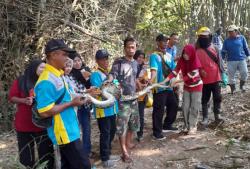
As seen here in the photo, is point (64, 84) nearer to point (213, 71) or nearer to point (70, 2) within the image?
point (213, 71)

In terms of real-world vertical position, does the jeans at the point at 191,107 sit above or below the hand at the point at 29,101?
below

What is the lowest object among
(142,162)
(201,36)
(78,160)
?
(142,162)

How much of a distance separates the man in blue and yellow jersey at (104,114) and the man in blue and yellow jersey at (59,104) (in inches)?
60.9

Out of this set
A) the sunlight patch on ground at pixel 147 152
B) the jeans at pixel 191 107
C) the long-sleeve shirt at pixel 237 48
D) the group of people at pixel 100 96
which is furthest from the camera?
the long-sleeve shirt at pixel 237 48

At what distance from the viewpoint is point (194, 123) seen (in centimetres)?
668

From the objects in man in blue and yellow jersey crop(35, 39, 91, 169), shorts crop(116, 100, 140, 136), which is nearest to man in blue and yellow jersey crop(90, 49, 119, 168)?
shorts crop(116, 100, 140, 136)

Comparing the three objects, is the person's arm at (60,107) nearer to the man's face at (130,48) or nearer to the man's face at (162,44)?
the man's face at (130,48)

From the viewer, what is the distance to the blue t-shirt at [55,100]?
138 inches

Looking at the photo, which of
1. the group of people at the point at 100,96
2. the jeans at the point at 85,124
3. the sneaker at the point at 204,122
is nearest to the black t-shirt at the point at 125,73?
the group of people at the point at 100,96

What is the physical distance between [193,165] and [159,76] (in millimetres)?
1681

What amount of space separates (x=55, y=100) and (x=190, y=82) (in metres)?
3.41

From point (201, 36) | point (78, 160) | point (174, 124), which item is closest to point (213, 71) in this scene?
point (201, 36)

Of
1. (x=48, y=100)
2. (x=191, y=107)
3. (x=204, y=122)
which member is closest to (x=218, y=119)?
(x=204, y=122)

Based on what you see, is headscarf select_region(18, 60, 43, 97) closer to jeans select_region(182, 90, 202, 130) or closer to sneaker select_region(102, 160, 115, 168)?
sneaker select_region(102, 160, 115, 168)
